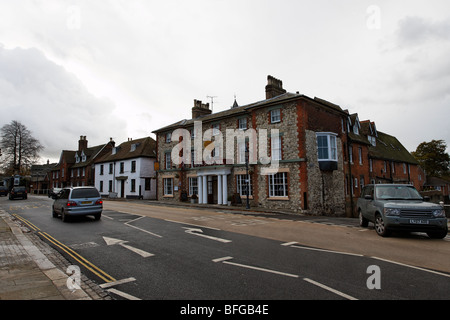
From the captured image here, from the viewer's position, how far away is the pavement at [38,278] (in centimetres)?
445

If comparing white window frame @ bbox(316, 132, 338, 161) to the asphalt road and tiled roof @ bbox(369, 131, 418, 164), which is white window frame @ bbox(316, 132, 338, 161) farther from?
the asphalt road

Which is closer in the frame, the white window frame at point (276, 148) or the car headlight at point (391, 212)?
the car headlight at point (391, 212)

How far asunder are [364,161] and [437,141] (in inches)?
1475

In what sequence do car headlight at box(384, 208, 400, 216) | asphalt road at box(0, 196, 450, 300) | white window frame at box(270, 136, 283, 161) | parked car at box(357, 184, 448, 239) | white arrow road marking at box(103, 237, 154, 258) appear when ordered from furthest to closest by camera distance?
white window frame at box(270, 136, 283, 161) < car headlight at box(384, 208, 400, 216) < parked car at box(357, 184, 448, 239) < white arrow road marking at box(103, 237, 154, 258) < asphalt road at box(0, 196, 450, 300)

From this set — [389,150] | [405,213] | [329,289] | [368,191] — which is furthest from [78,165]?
[329,289]

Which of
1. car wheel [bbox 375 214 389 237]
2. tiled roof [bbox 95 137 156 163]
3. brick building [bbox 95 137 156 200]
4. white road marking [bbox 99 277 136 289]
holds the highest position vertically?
tiled roof [bbox 95 137 156 163]

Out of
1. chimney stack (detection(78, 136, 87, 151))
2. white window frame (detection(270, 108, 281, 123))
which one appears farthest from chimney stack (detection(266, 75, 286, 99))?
chimney stack (detection(78, 136, 87, 151))

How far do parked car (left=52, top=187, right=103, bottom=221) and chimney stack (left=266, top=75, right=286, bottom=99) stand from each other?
19262 mm

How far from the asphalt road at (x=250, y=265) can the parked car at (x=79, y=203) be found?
3436mm

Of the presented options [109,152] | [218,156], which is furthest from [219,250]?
[109,152]

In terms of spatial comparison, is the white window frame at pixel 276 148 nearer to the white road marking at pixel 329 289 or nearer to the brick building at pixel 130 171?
the white road marking at pixel 329 289

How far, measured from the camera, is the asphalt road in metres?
4.63

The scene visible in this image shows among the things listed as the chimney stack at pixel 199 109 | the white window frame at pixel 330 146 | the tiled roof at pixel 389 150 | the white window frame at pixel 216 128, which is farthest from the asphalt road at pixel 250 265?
the tiled roof at pixel 389 150
